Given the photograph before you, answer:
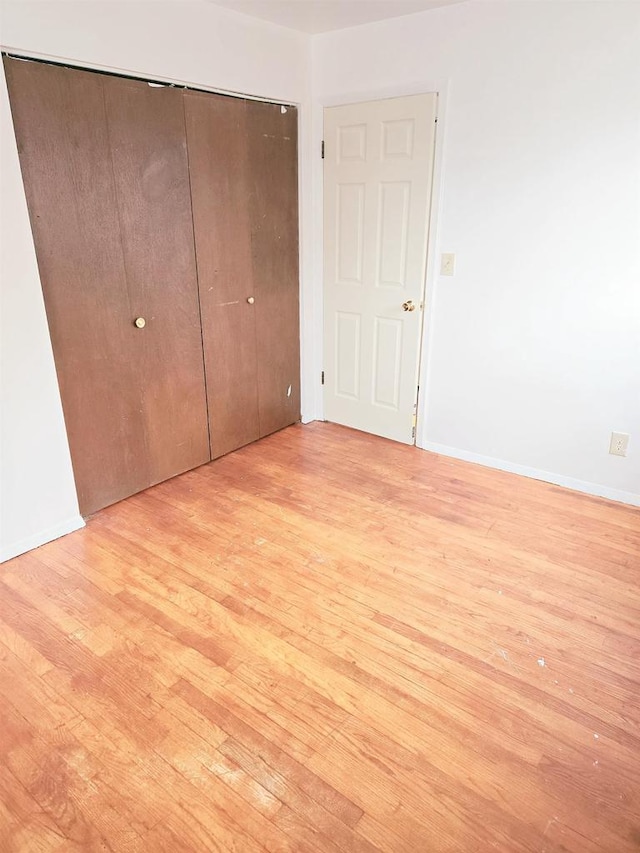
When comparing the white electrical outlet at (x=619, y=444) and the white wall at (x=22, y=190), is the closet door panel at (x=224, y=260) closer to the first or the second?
the white wall at (x=22, y=190)

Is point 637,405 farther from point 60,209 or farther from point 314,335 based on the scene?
point 60,209

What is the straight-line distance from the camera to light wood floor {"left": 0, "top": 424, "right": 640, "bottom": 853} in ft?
4.58

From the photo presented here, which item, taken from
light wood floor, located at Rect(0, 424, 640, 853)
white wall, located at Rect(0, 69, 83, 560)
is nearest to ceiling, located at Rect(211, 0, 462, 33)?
white wall, located at Rect(0, 69, 83, 560)

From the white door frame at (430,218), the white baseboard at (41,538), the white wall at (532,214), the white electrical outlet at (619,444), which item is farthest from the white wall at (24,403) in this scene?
the white electrical outlet at (619,444)

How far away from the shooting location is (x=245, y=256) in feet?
10.5

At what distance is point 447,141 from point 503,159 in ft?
1.10

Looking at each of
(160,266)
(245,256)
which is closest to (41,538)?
(160,266)

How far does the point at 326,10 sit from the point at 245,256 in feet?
4.23

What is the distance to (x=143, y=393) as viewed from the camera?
112 inches

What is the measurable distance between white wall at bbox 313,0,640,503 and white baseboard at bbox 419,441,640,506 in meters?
0.01

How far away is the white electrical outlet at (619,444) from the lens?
2789 mm

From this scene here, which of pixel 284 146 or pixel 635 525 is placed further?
pixel 284 146

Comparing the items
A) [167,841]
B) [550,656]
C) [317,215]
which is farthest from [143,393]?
[550,656]

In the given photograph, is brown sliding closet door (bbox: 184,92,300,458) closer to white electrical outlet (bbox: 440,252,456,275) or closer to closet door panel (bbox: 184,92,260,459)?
closet door panel (bbox: 184,92,260,459)
